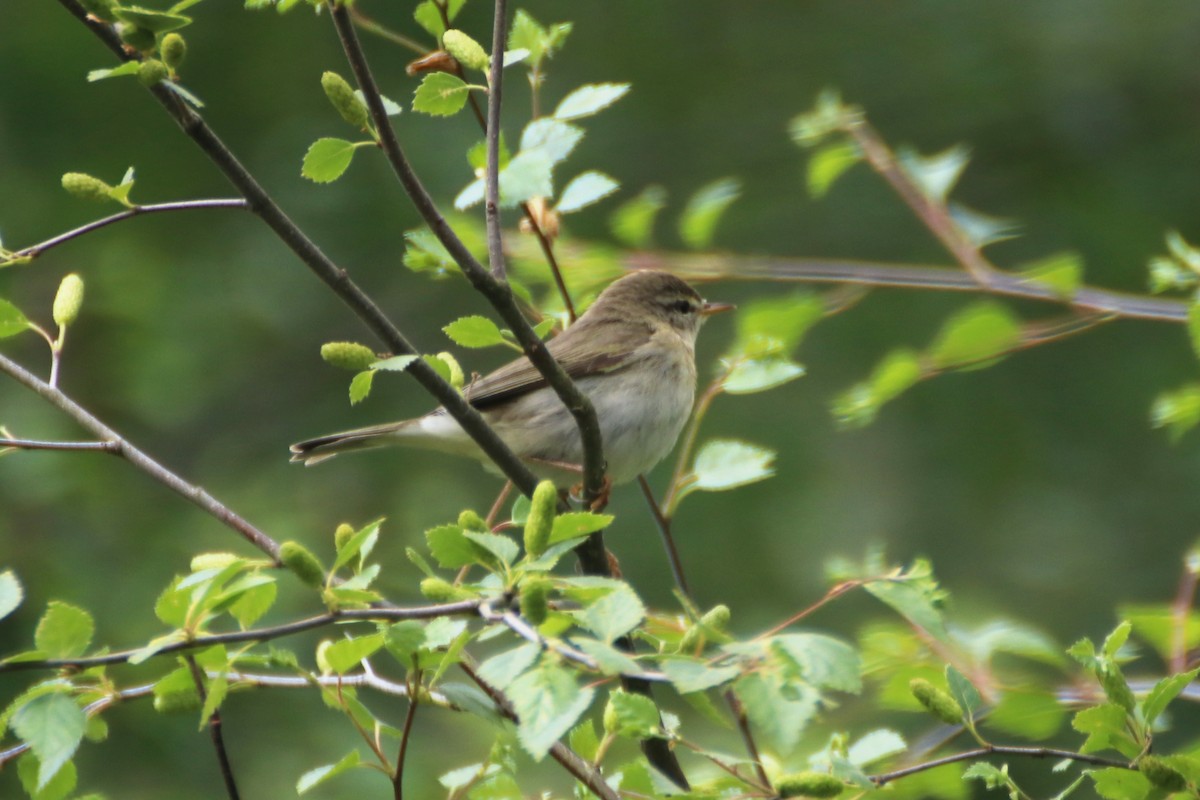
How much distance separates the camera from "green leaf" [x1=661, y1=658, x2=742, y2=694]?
4.60 ft

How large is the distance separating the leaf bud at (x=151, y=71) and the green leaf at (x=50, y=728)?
29.9 inches

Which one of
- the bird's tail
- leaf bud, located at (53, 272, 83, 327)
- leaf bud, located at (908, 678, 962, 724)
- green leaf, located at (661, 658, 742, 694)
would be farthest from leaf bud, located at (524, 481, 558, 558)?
the bird's tail

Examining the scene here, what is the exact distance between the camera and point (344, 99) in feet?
6.11

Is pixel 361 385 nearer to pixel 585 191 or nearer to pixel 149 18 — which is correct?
pixel 149 18

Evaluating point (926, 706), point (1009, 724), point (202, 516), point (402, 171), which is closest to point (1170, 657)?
point (1009, 724)

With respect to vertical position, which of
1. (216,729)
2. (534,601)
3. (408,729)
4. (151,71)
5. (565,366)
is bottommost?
(565,366)

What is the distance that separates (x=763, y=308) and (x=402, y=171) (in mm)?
1177

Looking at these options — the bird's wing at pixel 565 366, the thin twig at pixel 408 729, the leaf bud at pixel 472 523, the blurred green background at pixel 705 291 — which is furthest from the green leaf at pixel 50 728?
the blurred green background at pixel 705 291

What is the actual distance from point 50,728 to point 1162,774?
137 centimetres

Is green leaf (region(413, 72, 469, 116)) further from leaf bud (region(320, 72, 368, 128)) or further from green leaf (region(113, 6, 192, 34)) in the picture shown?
green leaf (region(113, 6, 192, 34))

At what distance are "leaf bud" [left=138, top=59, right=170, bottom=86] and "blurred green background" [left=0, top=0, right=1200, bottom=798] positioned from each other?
4.96 m

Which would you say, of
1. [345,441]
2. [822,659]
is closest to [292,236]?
[822,659]

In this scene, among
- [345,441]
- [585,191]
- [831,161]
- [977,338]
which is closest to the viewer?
[585,191]

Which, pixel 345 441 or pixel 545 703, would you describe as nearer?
pixel 545 703
